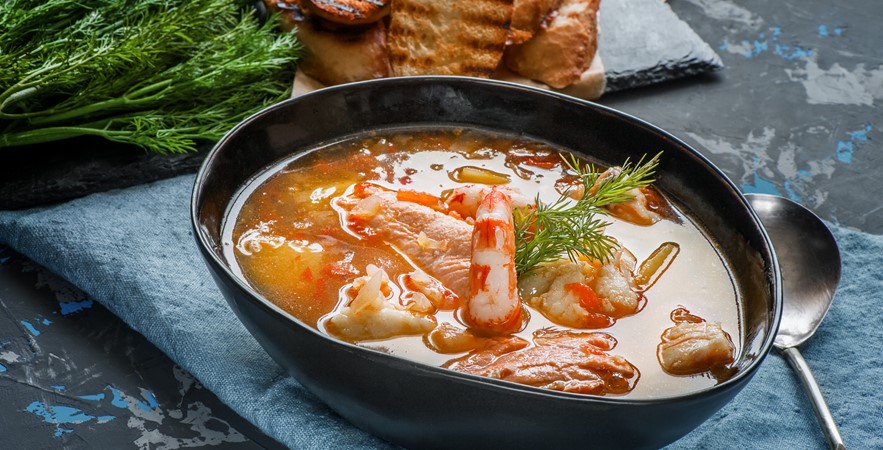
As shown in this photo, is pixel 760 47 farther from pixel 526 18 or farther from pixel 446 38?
pixel 446 38

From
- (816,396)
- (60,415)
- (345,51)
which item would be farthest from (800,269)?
(60,415)

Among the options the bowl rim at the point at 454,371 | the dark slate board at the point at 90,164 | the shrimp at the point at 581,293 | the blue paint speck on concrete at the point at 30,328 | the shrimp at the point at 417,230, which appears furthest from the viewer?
the dark slate board at the point at 90,164

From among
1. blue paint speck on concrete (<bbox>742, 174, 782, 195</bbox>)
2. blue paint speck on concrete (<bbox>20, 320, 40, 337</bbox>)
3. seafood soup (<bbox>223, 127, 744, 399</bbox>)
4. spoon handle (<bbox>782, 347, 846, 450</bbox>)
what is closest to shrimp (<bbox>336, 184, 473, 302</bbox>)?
seafood soup (<bbox>223, 127, 744, 399</bbox>)

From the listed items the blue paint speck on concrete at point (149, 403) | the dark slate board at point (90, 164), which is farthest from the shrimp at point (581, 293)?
the dark slate board at point (90, 164)

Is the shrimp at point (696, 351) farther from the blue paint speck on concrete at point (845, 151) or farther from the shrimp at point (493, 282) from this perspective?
the blue paint speck on concrete at point (845, 151)

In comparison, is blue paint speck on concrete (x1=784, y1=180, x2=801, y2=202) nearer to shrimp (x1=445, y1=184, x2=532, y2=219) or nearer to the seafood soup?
the seafood soup
